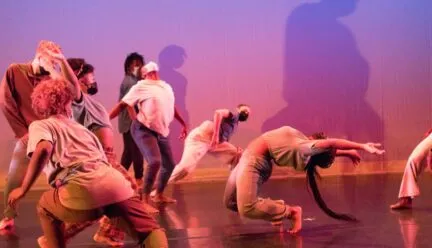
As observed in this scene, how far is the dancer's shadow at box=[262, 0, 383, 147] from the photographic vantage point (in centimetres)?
801

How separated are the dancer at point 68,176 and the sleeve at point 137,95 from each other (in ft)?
8.79

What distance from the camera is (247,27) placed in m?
7.90

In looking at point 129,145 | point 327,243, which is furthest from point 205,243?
point 129,145

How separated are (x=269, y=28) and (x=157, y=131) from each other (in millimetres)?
2825

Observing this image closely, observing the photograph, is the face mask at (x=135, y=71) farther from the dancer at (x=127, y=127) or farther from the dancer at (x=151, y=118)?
the dancer at (x=151, y=118)

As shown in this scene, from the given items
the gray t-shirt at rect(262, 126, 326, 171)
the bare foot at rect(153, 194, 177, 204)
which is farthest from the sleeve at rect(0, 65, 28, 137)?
the bare foot at rect(153, 194, 177, 204)

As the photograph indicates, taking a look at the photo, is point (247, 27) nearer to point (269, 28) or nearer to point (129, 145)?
point (269, 28)

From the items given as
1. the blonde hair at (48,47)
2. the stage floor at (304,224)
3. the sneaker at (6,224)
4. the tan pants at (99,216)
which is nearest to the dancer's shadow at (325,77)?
the stage floor at (304,224)

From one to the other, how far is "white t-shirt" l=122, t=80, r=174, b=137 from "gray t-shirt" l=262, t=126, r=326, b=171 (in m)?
1.64

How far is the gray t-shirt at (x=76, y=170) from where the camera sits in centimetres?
290

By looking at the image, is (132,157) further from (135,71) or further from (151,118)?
(151,118)

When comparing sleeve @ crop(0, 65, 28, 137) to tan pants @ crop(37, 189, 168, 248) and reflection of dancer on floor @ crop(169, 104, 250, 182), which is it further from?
reflection of dancer on floor @ crop(169, 104, 250, 182)

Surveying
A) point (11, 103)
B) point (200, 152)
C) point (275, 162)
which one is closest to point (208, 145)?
point (200, 152)

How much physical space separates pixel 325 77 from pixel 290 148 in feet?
13.6
